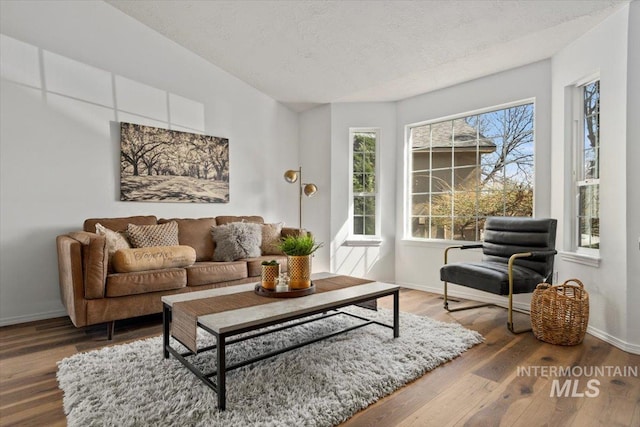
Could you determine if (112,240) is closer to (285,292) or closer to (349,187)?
(285,292)

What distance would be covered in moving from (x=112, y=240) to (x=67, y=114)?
4.39 ft

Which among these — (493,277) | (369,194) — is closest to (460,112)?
(369,194)

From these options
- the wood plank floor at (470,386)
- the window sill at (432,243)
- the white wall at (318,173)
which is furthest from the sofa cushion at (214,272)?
the window sill at (432,243)

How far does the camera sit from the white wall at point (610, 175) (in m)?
2.58

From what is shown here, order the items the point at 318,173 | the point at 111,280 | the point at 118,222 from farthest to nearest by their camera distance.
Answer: the point at 318,173 < the point at 118,222 < the point at 111,280

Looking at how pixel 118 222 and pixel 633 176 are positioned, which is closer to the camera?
pixel 633 176

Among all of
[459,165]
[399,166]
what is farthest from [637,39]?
[399,166]

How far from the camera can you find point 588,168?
3.08 metres

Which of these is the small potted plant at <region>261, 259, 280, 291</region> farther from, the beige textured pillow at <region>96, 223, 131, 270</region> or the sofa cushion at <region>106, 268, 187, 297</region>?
the beige textured pillow at <region>96, 223, 131, 270</region>

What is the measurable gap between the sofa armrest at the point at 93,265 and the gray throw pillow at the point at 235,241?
3.95 feet

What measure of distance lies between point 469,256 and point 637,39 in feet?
7.64

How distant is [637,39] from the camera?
2.51m

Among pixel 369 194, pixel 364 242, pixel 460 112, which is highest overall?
pixel 460 112

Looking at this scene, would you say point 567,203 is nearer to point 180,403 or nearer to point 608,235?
point 608,235
